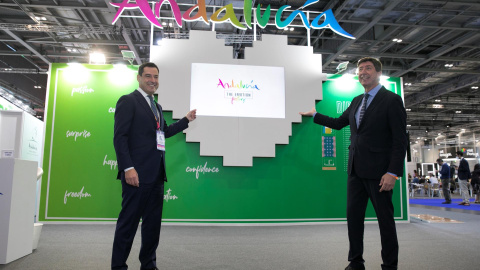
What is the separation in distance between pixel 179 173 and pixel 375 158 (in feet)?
10.5

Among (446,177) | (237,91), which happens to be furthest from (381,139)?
(446,177)

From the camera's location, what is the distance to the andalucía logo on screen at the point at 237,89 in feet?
16.1

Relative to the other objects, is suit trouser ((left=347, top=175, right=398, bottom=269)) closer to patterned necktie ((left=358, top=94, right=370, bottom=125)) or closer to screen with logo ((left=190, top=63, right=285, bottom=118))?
patterned necktie ((left=358, top=94, right=370, bottom=125))

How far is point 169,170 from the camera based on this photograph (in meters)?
4.81

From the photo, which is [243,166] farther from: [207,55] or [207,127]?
[207,55]

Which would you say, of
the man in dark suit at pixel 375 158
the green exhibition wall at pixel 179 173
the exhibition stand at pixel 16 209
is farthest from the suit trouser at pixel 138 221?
the green exhibition wall at pixel 179 173

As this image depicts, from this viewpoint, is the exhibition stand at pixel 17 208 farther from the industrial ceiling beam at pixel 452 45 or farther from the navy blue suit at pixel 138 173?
the industrial ceiling beam at pixel 452 45

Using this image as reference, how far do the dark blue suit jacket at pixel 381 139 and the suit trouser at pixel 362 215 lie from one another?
10 centimetres

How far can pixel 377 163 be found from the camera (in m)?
2.25

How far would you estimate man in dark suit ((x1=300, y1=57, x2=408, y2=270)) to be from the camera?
84.7 inches

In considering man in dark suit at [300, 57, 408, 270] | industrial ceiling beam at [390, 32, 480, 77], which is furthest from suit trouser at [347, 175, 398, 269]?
Answer: industrial ceiling beam at [390, 32, 480, 77]

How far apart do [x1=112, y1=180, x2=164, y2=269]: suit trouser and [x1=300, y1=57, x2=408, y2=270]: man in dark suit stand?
1417 mm

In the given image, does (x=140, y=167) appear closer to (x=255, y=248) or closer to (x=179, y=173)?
(x=255, y=248)

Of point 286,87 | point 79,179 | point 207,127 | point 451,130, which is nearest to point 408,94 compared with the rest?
point 451,130
